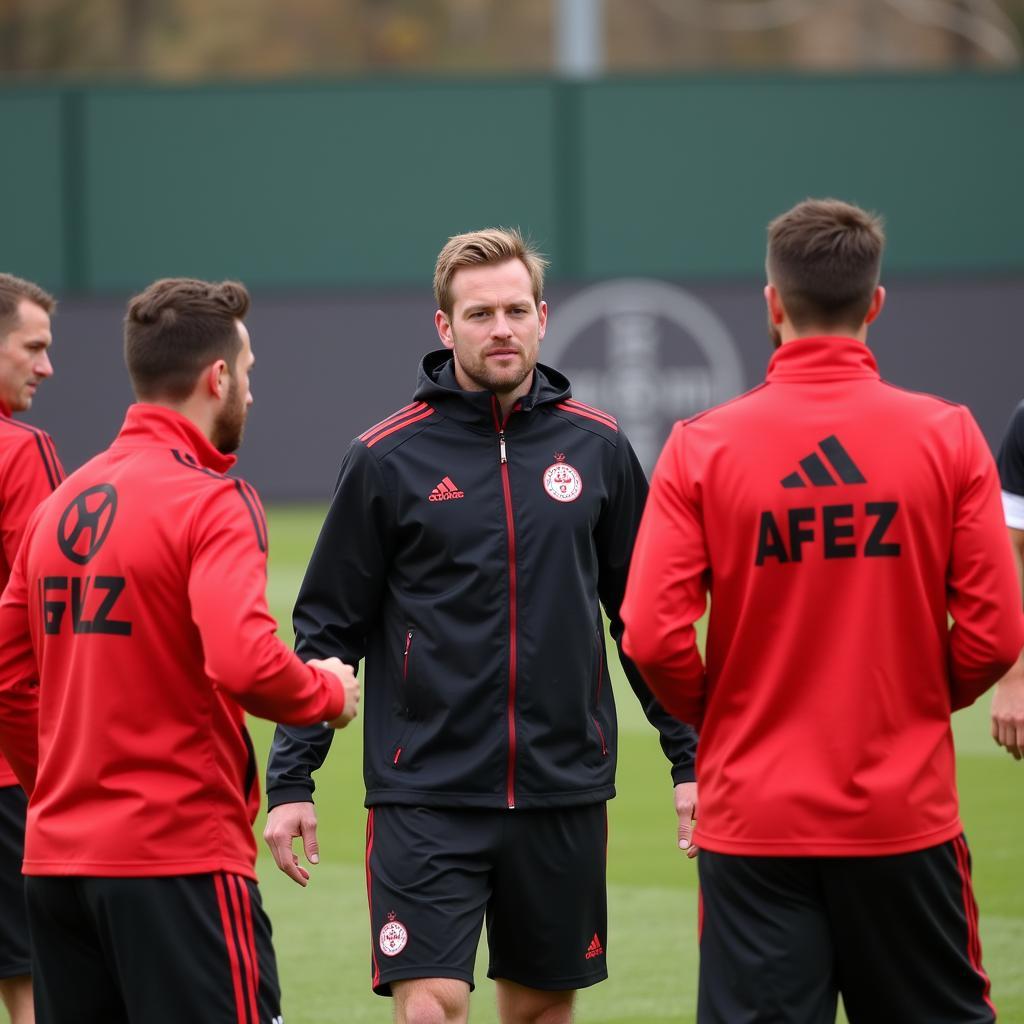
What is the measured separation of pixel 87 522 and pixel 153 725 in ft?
1.49

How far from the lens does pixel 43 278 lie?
73.3ft

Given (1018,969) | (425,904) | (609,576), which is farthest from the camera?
(1018,969)

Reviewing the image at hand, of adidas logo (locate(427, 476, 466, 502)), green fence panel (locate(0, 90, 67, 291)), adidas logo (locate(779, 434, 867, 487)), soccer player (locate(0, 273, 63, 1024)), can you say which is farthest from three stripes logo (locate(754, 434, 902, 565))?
green fence panel (locate(0, 90, 67, 291))

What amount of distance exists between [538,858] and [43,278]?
18604 millimetres

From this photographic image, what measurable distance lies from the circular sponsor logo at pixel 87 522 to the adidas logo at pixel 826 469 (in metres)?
1.42

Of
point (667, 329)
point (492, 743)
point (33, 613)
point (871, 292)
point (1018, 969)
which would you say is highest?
point (667, 329)

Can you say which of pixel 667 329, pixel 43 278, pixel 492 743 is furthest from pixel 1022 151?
pixel 492 743

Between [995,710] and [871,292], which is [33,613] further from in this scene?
[995,710]

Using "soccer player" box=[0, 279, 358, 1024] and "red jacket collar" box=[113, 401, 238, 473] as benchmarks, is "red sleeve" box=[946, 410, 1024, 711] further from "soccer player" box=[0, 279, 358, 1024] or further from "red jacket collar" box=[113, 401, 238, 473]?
"red jacket collar" box=[113, 401, 238, 473]

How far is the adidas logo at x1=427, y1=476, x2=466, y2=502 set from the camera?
498 centimetres

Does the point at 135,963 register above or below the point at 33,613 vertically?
below

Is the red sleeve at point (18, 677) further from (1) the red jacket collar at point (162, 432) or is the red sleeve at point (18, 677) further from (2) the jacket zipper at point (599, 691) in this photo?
(2) the jacket zipper at point (599, 691)

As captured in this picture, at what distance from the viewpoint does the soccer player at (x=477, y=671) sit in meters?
4.85

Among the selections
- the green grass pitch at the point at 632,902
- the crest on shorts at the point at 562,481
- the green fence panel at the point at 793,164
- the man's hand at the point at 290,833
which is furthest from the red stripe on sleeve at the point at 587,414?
the green fence panel at the point at 793,164
